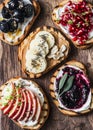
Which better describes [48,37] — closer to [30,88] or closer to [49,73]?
[49,73]

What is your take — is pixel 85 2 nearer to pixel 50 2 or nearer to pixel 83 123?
pixel 50 2

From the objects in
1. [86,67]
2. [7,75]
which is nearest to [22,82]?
[7,75]

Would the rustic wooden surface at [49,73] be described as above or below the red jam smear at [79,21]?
below

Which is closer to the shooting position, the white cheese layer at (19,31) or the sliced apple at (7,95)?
the sliced apple at (7,95)

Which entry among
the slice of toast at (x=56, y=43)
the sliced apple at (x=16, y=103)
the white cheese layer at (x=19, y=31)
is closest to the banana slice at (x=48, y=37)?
the slice of toast at (x=56, y=43)

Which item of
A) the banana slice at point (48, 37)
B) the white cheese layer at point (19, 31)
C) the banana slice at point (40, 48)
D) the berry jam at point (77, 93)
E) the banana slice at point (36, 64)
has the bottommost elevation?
the berry jam at point (77, 93)

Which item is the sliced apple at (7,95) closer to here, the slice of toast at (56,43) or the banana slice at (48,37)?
the slice of toast at (56,43)
